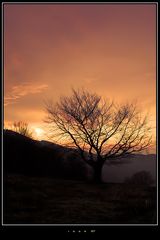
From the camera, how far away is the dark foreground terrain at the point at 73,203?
5848 millimetres

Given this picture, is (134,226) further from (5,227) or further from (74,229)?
(5,227)

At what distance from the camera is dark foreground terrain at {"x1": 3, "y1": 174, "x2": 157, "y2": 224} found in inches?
230

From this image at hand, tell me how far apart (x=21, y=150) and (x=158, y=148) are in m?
2.74

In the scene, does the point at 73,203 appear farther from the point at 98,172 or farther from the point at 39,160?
the point at 39,160

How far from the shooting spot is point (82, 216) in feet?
19.3

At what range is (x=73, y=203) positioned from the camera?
6219 millimetres

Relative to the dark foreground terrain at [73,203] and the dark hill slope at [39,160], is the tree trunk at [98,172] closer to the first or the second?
the dark foreground terrain at [73,203]

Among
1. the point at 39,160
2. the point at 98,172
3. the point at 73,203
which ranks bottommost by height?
the point at 73,203

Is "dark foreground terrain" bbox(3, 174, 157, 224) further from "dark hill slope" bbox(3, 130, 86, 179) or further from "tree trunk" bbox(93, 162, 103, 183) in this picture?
"dark hill slope" bbox(3, 130, 86, 179)

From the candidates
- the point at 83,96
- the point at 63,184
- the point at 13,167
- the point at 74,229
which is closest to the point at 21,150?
the point at 13,167

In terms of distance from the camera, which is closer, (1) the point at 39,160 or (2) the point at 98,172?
Answer: (2) the point at 98,172

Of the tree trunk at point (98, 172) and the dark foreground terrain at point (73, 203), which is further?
the tree trunk at point (98, 172)

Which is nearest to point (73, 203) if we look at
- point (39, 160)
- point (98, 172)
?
point (98, 172)

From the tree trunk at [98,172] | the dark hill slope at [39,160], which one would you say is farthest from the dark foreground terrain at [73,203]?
the dark hill slope at [39,160]
